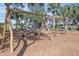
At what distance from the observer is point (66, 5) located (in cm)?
257

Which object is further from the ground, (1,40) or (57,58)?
(1,40)

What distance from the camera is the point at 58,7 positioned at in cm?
259

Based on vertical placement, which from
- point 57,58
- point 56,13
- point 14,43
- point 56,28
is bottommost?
point 57,58

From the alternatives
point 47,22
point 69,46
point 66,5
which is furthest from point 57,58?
point 66,5

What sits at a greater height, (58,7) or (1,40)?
(58,7)

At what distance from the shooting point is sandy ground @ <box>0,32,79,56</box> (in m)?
2.56

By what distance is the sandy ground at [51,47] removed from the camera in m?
2.56

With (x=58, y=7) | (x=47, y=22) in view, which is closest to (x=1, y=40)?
(x=47, y=22)

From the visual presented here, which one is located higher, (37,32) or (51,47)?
(37,32)

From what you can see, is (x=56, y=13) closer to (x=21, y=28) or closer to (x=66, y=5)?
(x=66, y=5)

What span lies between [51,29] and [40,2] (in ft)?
1.09

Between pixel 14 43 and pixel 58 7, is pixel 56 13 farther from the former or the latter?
pixel 14 43

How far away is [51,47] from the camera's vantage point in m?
2.59

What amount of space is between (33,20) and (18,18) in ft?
0.56
